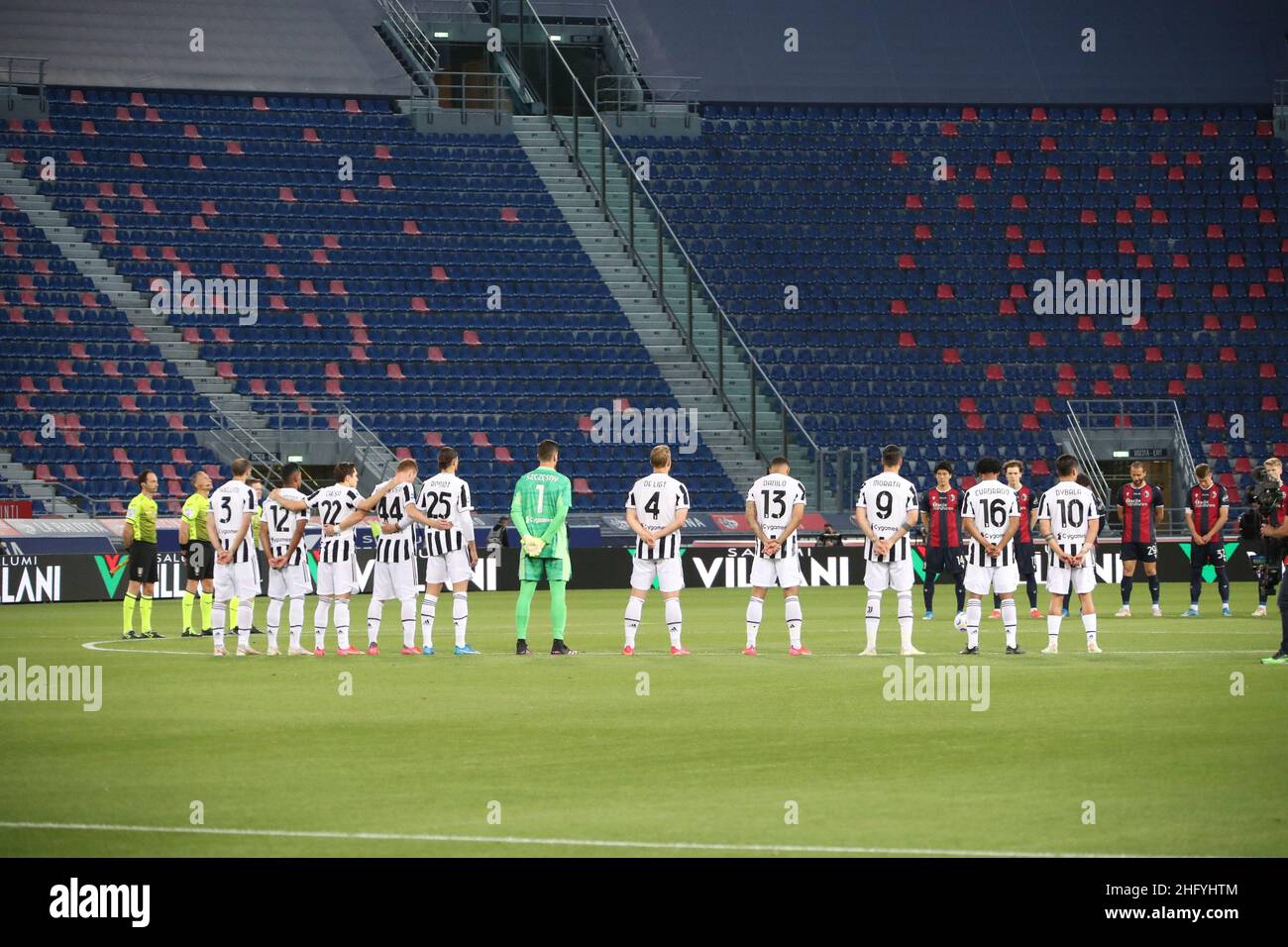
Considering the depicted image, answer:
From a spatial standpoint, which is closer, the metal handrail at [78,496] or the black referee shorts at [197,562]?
the black referee shorts at [197,562]

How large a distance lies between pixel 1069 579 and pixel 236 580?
366 inches

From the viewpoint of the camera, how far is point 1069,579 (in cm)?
2047

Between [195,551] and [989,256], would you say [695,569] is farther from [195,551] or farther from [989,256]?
[195,551]

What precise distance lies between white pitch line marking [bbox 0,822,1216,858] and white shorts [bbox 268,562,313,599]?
32.8 feet

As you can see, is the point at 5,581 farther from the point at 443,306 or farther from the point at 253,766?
the point at 253,766

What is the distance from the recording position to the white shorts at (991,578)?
1939cm

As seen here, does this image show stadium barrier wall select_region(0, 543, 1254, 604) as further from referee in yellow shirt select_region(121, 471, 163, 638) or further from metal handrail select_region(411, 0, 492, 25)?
metal handrail select_region(411, 0, 492, 25)

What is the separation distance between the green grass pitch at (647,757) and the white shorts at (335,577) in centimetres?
75

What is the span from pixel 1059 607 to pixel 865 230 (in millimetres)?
26630

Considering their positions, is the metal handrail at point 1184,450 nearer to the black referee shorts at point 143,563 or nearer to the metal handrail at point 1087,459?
the metal handrail at point 1087,459

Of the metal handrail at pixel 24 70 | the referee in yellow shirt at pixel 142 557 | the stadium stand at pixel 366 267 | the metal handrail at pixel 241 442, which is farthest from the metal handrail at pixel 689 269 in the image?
the referee in yellow shirt at pixel 142 557

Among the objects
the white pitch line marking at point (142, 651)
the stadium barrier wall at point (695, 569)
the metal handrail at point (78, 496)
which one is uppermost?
the metal handrail at point (78, 496)

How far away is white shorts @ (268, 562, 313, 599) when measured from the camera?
19.7m

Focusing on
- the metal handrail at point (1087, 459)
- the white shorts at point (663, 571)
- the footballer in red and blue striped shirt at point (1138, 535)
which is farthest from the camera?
the metal handrail at point (1087, 459)
